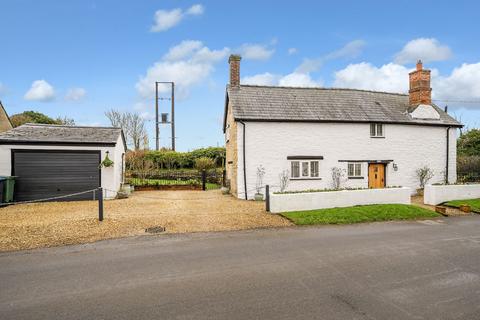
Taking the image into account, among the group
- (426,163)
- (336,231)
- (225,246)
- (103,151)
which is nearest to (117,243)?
(225,246)

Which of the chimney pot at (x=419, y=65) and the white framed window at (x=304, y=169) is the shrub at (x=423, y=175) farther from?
the white framed window at (x=304, y=169)

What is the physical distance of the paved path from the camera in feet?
16.7

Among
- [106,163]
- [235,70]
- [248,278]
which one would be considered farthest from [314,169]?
[248,278]

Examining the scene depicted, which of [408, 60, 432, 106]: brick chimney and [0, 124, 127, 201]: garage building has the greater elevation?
[408, 60, 432, 106]: brick chimney

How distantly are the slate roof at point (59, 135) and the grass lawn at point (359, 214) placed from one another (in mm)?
11051

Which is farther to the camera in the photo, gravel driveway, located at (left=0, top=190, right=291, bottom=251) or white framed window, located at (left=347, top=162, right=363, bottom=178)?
white framed window, located at (left=347, top=162, right=363, bottom=178)

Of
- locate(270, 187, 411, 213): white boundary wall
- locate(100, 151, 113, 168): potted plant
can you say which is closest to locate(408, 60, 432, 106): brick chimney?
locate(270, 187, 411, 213): white boundary wall

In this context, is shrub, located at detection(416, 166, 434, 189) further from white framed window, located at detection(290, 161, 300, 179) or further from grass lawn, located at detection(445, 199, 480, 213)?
white framed window, located at detection(290, 161, 300, 179)

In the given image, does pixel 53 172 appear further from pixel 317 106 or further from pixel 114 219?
pixel 317 106

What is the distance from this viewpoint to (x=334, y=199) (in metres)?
14.5

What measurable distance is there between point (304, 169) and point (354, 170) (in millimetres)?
3494

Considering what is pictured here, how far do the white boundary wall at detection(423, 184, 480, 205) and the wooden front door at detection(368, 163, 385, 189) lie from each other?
3.63 m

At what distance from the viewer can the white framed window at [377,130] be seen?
67.1ft

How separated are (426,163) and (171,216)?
18.1 metres
